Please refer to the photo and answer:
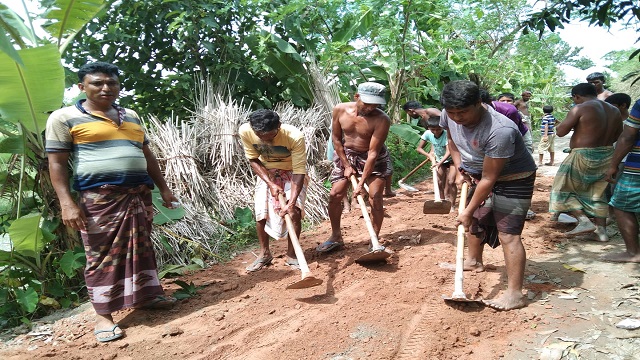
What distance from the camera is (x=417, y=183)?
8148 mm

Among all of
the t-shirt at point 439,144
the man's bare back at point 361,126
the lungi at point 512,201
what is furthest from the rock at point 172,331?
the t-shirt at point 439,144

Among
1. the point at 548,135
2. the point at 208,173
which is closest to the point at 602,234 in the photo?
the point at 208,173

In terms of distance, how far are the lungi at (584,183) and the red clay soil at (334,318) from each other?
51 cm

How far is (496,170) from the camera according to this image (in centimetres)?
288

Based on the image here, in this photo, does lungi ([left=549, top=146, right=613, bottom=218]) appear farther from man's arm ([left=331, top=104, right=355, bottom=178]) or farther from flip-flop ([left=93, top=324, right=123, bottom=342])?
flip-flop ([left=93, top=324, right=123, bottom=342])

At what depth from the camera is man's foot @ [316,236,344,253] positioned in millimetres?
4430

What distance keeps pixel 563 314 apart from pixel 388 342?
3.98ft

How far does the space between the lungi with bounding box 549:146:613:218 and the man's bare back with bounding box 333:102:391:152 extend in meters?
2.02

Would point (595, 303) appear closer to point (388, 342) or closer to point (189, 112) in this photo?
point (388, 342)

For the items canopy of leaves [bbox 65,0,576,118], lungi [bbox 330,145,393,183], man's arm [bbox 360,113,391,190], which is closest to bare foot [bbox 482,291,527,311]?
man's arm [bbox 360,113,391,190]

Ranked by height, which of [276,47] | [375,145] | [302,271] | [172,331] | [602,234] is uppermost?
[276,47]

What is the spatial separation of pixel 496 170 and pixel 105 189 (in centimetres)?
260

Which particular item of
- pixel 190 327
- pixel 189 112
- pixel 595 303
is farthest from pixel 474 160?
pixel 189 112

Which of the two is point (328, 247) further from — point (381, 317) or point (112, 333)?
point (112, 333)
